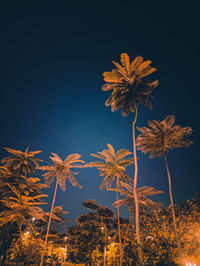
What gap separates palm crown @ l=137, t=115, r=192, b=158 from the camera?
17156mm

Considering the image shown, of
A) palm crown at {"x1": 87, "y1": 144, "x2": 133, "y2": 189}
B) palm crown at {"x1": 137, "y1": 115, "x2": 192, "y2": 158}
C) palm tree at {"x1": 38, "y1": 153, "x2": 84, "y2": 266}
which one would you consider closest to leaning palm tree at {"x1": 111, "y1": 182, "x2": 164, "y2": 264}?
palm crown at {"x1": 87, "y1": 144, "x2": 133, "y2": 189}

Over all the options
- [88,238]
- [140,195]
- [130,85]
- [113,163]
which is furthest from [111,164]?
[88,238]

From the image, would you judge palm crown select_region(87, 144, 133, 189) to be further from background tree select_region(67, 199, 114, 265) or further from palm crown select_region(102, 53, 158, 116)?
background tree select_region(67, 199, 114, 265)

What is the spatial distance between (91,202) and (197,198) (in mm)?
31683

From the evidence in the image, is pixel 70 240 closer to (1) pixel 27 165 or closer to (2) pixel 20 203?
(1) pixel 27 165

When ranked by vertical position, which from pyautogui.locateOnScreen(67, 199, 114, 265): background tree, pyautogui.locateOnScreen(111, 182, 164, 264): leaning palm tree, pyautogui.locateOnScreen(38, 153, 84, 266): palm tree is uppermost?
pyautogui.locateOnScreen(38, 153, 84, 266): palm tree

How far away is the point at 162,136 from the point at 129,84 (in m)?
8.59

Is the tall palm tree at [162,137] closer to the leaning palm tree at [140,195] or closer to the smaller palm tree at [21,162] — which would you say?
the leaning palm tree at [140,195]

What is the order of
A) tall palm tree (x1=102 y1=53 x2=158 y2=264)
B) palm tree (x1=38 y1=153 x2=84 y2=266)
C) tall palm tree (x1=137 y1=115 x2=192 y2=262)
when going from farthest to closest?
tall palm tree (x1=137 y1=115 x2=192 y2=262) → palm tree (x1=38 y1=153 x2=84 y2=266) → tall palm tree (x1=102 y1=53 x2=158 y2=264)

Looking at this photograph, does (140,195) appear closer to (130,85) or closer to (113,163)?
(113,163)

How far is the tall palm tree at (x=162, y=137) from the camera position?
Result: 17142 millimetres

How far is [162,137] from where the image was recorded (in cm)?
1825

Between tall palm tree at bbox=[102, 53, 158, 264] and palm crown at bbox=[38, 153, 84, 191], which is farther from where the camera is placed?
palm crown at bbox=[38, 153, 84, 191]

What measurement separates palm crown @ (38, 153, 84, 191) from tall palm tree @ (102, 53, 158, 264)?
5931mm
